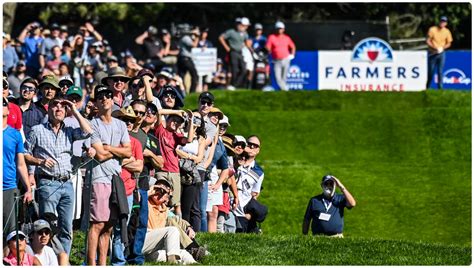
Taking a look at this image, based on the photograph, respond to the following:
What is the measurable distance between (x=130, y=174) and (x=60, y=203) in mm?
772

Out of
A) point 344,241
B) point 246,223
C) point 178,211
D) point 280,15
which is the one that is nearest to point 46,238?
point 178,211

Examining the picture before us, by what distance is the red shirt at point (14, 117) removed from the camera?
622 inches

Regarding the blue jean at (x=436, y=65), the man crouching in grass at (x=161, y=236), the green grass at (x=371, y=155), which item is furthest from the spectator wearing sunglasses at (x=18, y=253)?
the blue jean at (x=436, y=65)


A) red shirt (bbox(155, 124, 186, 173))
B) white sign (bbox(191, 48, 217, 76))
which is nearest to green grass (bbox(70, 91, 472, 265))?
white sign (bbox(191, 48, 217, 76))

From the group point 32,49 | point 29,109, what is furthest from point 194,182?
point 32,49

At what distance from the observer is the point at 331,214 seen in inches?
Result: 766

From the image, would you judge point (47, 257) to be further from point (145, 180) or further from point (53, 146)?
point (145, 180)

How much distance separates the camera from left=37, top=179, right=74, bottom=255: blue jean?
14430 millimetres

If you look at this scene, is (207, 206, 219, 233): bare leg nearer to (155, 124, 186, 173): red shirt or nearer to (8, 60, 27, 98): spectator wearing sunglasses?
(155, 124, 186, 173): red shirt

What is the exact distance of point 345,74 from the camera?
37438mm

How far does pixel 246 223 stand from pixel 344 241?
2689 millimetres

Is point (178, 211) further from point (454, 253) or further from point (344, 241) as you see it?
point (454, 253)

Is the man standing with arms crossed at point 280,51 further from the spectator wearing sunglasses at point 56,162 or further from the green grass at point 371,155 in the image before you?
the spectator wearing sunglasses at point 56,162

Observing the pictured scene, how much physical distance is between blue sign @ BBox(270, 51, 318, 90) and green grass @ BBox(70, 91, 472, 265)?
3.44 meters
